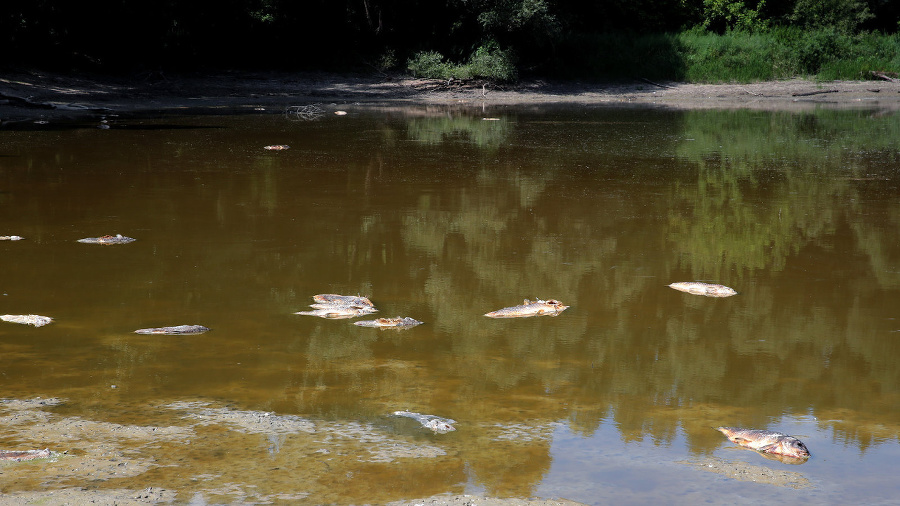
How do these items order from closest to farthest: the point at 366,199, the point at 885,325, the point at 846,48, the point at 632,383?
the point at 632,383
the point at 885,325
the point at 366,199
the point at 846,48

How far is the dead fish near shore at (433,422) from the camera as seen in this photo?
353cm

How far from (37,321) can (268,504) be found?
2497 mm

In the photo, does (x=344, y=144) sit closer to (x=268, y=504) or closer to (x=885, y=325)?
(x=885, y=325)

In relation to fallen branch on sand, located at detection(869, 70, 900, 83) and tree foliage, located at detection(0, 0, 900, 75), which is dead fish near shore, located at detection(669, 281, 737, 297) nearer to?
tree foliage, located at detection(0, 0, 900, 75)

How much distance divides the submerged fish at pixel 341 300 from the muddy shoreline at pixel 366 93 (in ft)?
46.9

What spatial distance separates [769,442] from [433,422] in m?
1.34

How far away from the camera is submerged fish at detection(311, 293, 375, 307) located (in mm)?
5105

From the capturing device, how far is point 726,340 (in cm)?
463

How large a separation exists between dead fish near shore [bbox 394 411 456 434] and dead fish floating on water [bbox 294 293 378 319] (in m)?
1.38

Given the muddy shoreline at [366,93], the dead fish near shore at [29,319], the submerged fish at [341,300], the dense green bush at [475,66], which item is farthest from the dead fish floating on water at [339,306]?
the dense green bush at [475,66]

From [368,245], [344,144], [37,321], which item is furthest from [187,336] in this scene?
[344,144]

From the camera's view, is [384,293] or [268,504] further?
[384,293]

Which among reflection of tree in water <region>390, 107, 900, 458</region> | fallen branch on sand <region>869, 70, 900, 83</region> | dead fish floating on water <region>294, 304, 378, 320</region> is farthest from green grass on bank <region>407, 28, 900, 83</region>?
dead fish floating on water <region>294, 304, 378, 320</region>

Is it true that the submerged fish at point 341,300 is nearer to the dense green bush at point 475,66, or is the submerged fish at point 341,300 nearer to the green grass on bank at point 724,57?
the dense green bush at point 475,66
